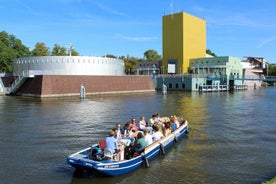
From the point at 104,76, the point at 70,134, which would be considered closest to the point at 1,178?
the point at 70,134

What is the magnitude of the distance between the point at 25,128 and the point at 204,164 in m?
14.6

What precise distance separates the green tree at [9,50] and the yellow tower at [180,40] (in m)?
43.2

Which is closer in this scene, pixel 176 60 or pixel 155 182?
pixel 155 182

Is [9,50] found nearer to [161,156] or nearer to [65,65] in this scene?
[65,65]

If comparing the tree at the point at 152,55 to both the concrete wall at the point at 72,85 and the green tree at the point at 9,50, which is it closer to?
the green tree at the point at 9,50

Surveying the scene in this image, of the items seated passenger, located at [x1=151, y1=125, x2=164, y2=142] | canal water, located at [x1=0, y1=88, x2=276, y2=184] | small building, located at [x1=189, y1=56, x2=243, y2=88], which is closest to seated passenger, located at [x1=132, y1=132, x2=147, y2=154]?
canal water, located at [x1=0, y1=88, x2=276, y2=184]

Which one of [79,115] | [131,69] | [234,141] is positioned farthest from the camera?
[131,69]

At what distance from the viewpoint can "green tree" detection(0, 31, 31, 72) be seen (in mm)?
77688

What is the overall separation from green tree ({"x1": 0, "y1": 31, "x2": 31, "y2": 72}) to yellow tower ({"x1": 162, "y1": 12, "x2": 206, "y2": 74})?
142 feet

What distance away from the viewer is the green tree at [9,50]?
255 feet

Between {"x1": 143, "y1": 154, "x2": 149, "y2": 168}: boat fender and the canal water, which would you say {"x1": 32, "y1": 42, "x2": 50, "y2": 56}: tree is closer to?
the canal water

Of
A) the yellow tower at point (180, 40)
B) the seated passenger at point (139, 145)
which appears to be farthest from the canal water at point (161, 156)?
the yellow tower at point (180, 40)

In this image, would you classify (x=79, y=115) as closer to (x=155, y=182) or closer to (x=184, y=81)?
(x=155, y=182)

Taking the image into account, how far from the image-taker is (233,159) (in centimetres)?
1472
